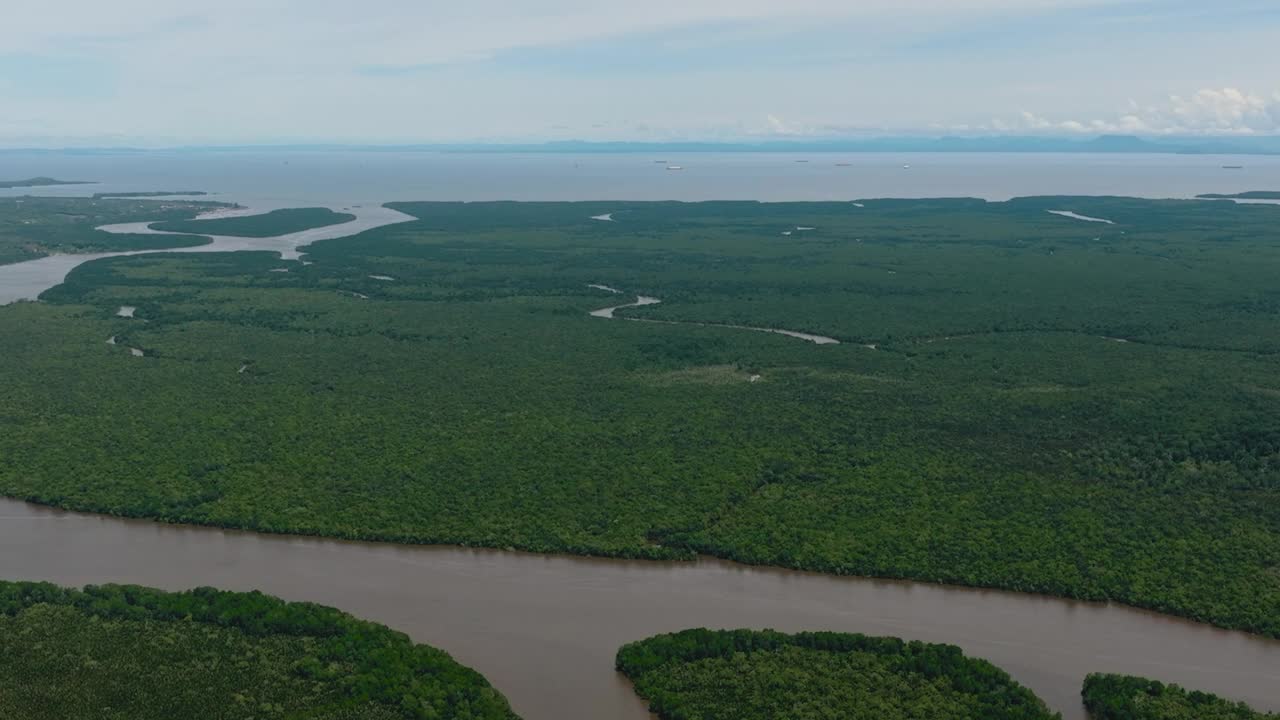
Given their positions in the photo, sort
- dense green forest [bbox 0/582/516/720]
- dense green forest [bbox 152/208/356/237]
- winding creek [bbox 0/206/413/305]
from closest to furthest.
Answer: dense green forest [bbox 0/582/516/720] < winding creek [bbox 0/206/413/305] < dense green forest [bbox 152/208/356/237]

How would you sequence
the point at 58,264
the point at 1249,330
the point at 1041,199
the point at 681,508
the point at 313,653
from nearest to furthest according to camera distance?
the point at 313,653
the point at 681,508
the point at 1249,330
the point at 58,264
the point at 1041,199

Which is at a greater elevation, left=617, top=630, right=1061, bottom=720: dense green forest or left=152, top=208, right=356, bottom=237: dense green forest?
left=152, top=208, right=356, bottom=237: dense green forest

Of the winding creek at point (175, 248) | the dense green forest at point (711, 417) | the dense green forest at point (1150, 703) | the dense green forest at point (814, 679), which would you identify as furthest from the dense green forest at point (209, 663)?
the winding creek at point (175, 248)

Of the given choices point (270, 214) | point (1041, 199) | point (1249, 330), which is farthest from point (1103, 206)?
point (270, 214)

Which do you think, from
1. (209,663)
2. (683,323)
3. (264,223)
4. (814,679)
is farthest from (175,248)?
(814,679)

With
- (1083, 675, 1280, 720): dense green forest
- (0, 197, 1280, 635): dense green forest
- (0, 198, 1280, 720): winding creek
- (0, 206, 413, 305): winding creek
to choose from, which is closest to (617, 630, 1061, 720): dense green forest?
(0, 198, 1280, 720): winding creek

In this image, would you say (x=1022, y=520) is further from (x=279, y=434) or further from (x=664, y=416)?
(x=279, y=434)

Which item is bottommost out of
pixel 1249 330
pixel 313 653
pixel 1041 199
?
pixel 313 653

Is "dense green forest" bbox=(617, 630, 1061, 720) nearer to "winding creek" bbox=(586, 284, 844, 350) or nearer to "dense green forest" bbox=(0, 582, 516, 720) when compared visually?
"dense green forest" bbox=(0, 582, 516, 720)
